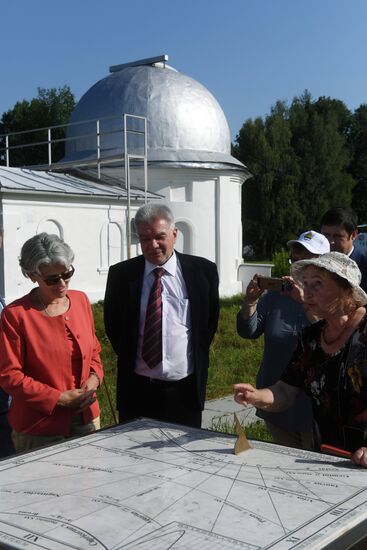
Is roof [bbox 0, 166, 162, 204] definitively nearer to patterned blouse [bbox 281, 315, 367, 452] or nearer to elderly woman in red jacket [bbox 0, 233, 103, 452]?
A: elderly woman in red jacket [bbox 0, 233, 103, 452]

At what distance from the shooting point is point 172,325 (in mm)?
3945

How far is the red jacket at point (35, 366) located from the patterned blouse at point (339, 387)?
1.30 metres

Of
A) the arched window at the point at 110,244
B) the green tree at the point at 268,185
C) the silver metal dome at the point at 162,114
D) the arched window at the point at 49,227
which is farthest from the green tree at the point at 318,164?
the arched window at the point at 49,227

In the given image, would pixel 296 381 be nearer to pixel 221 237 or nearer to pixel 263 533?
pixel 263 533

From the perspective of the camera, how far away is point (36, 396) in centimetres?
341

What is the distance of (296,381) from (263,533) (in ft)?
3.62

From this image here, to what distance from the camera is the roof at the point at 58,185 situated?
1477cm

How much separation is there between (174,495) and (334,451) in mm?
833

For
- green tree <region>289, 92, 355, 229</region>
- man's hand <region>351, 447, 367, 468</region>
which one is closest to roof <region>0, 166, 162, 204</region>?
man's hand <region>351, 447, 367, 468</region>

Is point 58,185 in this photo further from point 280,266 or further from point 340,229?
point 340,229

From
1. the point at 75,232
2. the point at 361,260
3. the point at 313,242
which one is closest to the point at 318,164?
the point at 75,232

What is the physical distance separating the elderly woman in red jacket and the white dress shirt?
399 mm

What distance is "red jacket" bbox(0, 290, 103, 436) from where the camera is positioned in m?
3.43

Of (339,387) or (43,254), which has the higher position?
(43,254)
